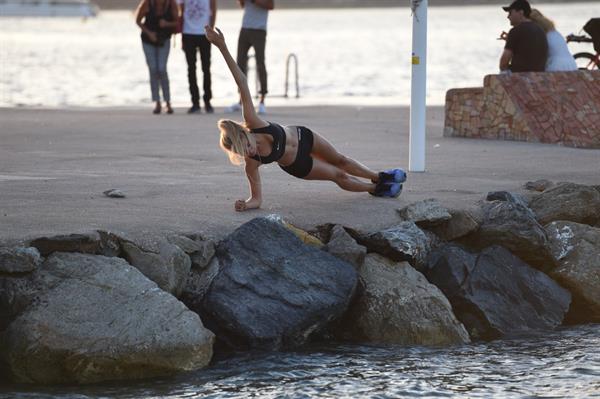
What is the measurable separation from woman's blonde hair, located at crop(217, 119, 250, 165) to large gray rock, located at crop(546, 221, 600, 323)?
2262 mm

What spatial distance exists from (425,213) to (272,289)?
1505 millimetres

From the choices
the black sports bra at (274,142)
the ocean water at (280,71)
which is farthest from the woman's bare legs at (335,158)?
the ocean water at (280,71)

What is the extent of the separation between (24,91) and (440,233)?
2056 centimetres

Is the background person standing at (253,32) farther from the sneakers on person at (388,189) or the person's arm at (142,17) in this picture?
the sneakers on person at (388,189)

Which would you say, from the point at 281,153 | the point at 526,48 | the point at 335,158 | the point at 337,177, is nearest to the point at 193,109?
the point at 526,48

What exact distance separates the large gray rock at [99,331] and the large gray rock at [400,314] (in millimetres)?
1182

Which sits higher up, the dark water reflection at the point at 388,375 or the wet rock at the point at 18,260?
the wet rock at the point at 18,260

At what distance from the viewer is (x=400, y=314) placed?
9.26 metres

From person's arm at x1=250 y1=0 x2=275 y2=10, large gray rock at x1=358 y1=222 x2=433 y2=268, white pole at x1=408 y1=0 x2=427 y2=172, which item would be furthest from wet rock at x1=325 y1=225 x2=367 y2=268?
person's arm at x1=250 y1=0 x2=275 y2=10

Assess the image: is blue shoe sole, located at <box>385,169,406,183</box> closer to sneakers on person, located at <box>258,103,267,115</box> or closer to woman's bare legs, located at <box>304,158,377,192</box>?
woman's bare legs, located at <box>304,158,377,192</box>

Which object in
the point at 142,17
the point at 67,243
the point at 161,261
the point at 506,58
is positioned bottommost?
the point at 161,261

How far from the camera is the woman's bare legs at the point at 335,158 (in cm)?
1072

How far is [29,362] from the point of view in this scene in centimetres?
823

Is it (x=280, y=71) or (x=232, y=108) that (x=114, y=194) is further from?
(x=280, y=71)
